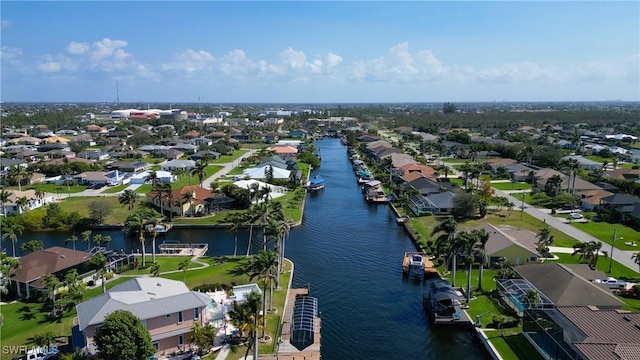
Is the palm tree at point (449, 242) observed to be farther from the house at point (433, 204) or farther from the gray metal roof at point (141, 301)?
the house at point (433, 204)

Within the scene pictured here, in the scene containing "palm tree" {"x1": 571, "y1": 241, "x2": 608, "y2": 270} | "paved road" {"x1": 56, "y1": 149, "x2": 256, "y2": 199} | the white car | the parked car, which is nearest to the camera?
the parked car

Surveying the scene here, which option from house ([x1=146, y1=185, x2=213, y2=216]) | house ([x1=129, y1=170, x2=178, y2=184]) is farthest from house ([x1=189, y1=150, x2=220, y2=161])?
house ([x1=146, y1=185, x2=213, y2=216])

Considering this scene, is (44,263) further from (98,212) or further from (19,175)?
(19,175)

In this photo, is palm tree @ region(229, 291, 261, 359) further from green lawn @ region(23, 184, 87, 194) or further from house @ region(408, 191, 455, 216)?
green lawn @ region(23, 184, 87, 194)

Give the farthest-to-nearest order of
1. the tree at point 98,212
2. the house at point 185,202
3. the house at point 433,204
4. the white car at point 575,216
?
the house at point 433,204 < the house at point 185,202 < the white car at point 575,216 < the tree at point 98,212

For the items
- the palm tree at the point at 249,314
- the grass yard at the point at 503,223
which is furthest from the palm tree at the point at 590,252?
the palm tree at the point at 249,314
